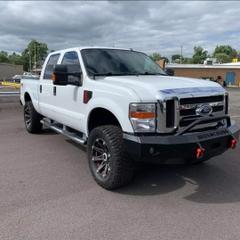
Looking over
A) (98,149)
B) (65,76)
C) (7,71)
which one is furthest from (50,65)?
(7,71)

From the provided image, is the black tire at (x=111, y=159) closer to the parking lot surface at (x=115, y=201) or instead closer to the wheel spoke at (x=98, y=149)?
the wheel spoke at (x=98, y=149)

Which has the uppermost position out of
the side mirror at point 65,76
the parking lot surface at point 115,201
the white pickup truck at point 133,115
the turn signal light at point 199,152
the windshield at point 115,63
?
the windshield at point 115,63

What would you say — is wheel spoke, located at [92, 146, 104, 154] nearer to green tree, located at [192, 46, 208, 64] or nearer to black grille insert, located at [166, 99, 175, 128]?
black grille insert, located at [166, 99, 175, 128]

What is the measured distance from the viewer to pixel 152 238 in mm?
3600

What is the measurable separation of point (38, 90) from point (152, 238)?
4.99 metres

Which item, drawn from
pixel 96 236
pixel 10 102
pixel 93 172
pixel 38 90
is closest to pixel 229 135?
pixel 93 172

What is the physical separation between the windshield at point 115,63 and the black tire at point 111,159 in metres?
1.18

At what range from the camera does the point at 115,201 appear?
455 centimetres

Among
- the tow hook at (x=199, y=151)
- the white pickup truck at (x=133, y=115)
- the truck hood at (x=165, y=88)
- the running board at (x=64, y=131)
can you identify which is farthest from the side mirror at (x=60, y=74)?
the tow hook at (x=199, y=151)

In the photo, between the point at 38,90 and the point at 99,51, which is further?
the point at 38,90

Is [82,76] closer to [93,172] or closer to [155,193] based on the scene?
[93,172]

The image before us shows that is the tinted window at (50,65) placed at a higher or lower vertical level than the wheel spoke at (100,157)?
higher

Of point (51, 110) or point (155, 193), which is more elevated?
point (51, 110)

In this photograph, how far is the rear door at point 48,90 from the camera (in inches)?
275
